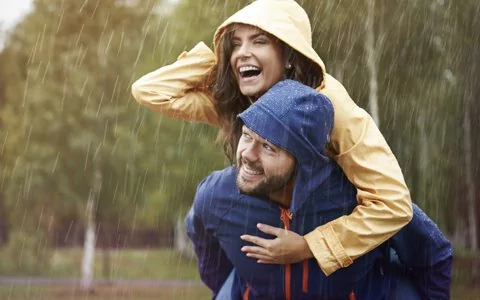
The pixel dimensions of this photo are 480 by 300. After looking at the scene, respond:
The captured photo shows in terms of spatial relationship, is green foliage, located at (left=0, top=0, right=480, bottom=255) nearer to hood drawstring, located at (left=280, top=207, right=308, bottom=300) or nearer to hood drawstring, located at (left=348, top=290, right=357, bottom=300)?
hood drawstring, located at (left=348, top=290, right=357, bottom=300)

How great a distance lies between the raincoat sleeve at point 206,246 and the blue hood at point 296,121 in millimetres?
670

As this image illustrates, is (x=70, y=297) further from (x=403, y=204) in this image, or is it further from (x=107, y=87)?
(x=403, y=204)

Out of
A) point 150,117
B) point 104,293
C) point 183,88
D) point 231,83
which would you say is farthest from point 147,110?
point 231,83

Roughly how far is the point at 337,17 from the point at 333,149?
489 inches

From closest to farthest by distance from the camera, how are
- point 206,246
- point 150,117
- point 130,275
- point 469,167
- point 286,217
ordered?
point 286,217 < point 206,246 < point 469,167 < point 150,117 < point 130,275

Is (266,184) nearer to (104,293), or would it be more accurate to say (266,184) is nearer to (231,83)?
(231,83)

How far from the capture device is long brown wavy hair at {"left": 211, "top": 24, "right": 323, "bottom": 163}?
10.9ft

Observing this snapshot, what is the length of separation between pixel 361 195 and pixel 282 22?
2.30 feet

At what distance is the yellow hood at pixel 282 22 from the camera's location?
3203 mm

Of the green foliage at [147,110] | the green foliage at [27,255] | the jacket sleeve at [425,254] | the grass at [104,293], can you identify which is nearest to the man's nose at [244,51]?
the jacket sleeve at [425,254]

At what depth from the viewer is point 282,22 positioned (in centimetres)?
325

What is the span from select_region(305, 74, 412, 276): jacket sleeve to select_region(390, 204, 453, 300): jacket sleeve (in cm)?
32

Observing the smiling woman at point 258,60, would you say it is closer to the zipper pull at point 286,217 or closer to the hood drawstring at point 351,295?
the zipper pull at point 286,217

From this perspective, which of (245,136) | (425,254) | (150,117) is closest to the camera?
(245,136)
